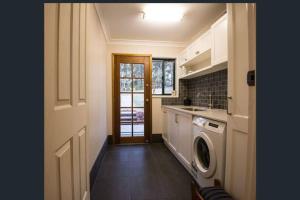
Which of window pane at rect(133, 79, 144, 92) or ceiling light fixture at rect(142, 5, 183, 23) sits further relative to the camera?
window pane at rect(133, 79, 144, 92)

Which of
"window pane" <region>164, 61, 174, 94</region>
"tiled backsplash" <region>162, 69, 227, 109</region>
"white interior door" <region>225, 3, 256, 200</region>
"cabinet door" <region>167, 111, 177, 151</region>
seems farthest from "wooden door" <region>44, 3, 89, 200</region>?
"window pane" <region>164, 61, 174, 94</region>

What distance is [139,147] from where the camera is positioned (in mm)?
3469

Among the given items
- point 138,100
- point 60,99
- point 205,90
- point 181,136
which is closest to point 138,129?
point 138,100

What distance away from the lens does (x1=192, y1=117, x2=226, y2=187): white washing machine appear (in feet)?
4.59

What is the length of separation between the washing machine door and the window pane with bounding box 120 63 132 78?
238 cm

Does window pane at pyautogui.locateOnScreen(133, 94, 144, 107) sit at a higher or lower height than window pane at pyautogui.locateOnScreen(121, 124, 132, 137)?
higher

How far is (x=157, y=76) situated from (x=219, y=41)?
2078 mm

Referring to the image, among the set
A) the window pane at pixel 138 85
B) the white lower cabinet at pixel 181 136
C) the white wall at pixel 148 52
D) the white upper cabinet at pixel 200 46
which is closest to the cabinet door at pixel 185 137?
the white lower cabinet at pixel 181 136

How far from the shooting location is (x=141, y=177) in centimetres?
214

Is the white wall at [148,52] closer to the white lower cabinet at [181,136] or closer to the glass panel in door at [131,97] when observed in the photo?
the glass panel in door at [131,97]

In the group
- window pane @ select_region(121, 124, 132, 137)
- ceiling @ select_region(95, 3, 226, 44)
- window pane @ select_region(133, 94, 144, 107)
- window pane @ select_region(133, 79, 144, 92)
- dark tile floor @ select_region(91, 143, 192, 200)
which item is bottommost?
dark tile floor @ select_region(91, 143, 192, 200)

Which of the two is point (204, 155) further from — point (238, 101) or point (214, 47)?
point (214, 47)

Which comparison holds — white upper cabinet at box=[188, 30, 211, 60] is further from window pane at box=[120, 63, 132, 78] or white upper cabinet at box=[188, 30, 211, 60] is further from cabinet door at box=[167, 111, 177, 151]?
window pane at box=[120, 63, 132, 78]
